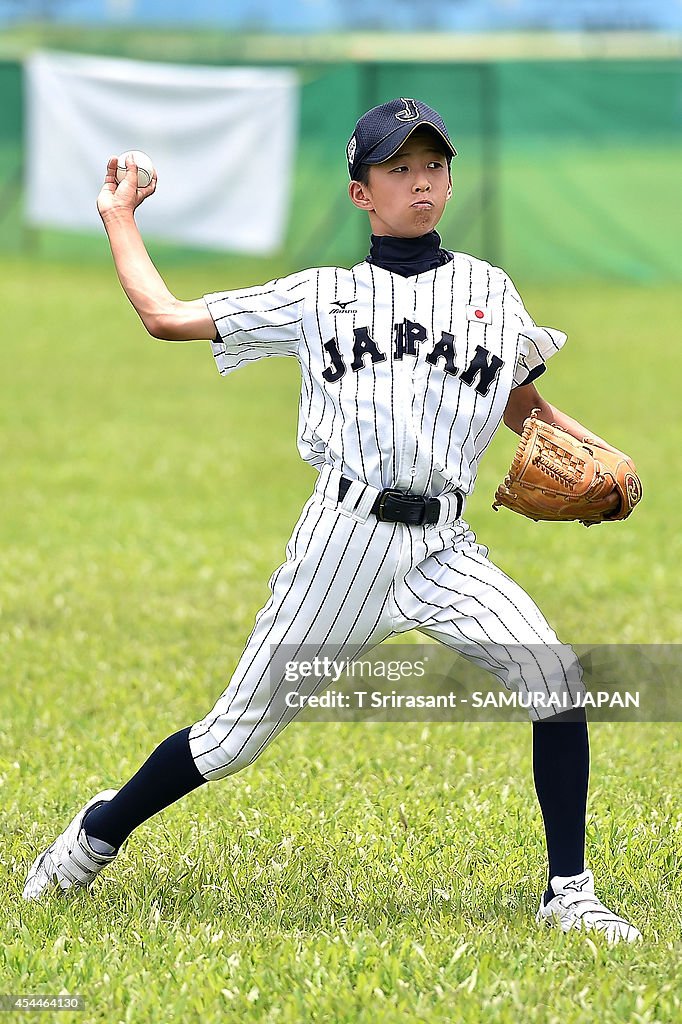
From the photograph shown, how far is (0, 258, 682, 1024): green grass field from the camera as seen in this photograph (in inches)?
130

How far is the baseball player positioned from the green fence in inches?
642

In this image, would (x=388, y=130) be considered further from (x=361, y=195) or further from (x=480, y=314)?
(x=480, y=314)

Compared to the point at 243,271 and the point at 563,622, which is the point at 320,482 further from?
the point at 243,271

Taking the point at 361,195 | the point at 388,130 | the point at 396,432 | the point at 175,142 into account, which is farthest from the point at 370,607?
the point at 175,142

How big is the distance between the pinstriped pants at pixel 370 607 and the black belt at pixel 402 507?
0.06 ft

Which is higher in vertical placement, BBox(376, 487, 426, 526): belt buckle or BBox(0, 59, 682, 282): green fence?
BBox(0, 59, 682, 282): green fence

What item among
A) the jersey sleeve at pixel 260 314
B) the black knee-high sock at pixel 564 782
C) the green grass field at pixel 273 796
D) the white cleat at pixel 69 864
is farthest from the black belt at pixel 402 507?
the white cleat at pixel 69 864

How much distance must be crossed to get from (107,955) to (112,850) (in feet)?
1.31

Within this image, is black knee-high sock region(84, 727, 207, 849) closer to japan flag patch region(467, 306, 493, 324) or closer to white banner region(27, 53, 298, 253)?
japan flag patch region(467, 306, 493, 324)

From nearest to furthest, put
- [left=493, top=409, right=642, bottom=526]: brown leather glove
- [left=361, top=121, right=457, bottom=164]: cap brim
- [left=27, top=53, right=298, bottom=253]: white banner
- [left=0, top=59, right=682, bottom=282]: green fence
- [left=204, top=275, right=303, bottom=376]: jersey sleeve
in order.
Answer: [left=361, top=121, right=457, bottom=164]: cap brim < [left=204, top=275, right=303, bottom=376]: jersey sleeve < [left=493, top=409, right=642, bottom=526]: brown leather glove < [left=0, top=59, right=682, bottom=282]: green fence < [left=27, top=53, right=298, bottom=253]: white banner

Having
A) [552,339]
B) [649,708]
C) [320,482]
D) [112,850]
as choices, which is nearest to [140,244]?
[320,482]

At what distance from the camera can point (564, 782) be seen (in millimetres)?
3586

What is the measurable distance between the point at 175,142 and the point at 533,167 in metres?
4.93

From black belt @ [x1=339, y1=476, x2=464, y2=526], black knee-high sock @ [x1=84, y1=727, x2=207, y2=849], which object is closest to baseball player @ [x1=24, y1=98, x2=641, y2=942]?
black belt @ [x1=339, y1=476, x2=464, y2=526]
